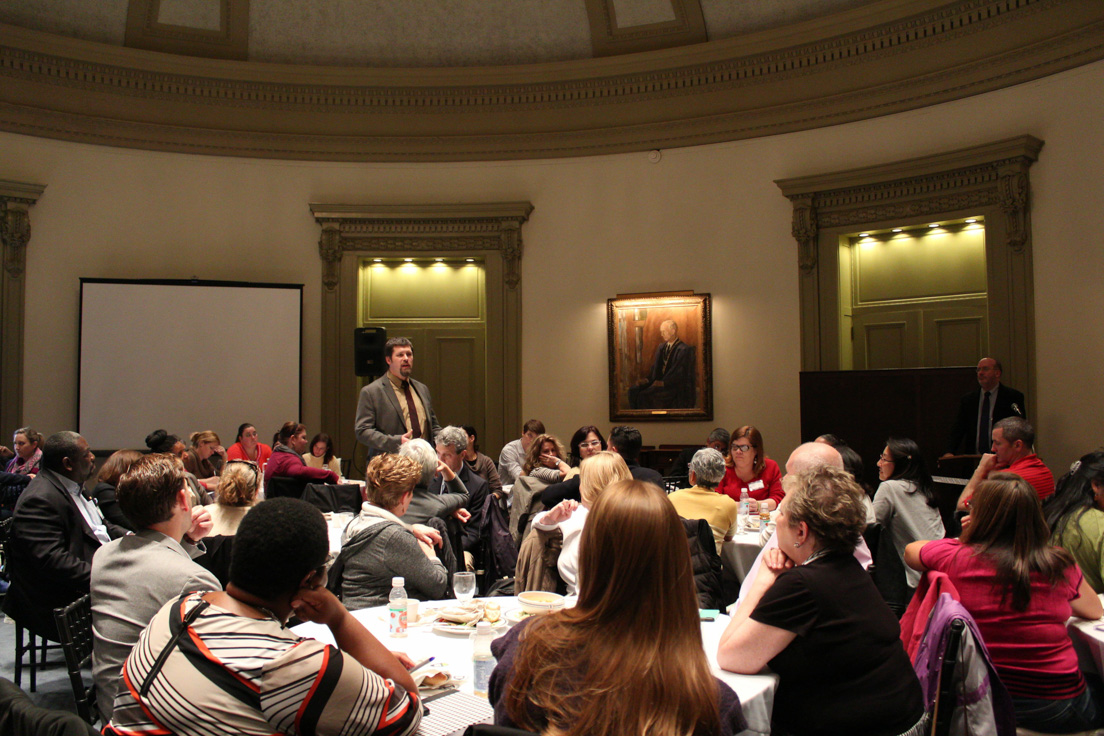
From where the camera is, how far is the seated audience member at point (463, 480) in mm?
5164

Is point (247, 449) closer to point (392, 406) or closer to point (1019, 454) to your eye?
point (392, 406)

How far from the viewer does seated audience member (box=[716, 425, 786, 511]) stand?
239 inches

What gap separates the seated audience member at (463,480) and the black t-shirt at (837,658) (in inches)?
122

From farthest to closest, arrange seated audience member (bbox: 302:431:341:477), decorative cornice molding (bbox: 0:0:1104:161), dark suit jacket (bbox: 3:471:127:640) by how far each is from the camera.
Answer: seated audience member (bbox: 302:431:341:477)
decorative cornice molding (bbox: 0:0:1104:161)
dark suit jacket (bbox: 3:471:127:640)

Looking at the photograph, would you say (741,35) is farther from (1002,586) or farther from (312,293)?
(1002,586)

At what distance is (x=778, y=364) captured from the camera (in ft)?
29.7

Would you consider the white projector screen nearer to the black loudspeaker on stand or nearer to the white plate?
the black loudspeaker on stand

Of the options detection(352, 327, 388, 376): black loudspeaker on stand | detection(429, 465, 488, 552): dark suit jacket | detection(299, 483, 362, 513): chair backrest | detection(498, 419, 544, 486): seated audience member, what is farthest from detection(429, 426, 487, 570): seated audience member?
detection(352, 327, 388, 376): black loudspeaker on stand

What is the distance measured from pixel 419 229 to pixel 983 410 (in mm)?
6560

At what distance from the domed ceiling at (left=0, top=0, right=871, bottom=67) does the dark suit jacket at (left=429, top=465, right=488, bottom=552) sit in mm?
6631

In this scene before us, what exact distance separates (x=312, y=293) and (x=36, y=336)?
305 cm

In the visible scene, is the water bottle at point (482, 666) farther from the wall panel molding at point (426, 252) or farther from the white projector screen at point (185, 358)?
the white projector screen at point (185, 358)

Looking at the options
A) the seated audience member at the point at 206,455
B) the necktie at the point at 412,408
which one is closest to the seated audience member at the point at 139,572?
the necktie at the point at 412,408

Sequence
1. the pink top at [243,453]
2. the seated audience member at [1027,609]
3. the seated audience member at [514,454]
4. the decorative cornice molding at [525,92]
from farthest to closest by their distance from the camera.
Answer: the pink top at [243,453] < the decorative cornice molding at [525,92] < the seated audience member at [514,454] < the seated audience member at [1027,609]
